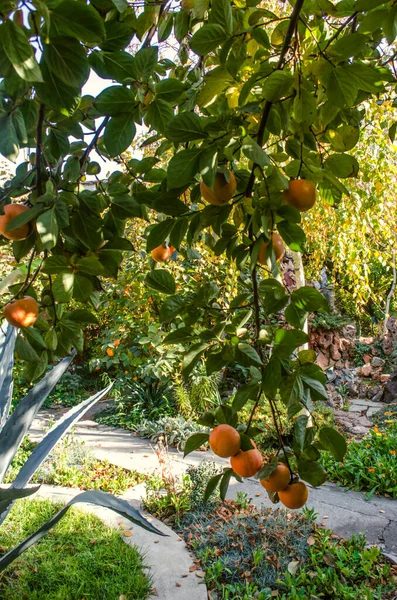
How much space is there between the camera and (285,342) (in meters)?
0.56

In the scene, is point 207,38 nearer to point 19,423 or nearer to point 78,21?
point 78,21

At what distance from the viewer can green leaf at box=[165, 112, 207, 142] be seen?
1.60ft

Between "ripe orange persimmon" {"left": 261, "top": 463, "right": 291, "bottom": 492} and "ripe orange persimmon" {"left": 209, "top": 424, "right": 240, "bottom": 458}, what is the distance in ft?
0.19

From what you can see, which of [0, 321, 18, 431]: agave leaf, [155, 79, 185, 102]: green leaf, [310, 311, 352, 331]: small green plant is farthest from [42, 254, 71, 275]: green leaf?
[310, 311, 352, 331]: small green plant

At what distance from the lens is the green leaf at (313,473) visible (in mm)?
572

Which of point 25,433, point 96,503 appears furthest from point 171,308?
point 25,433

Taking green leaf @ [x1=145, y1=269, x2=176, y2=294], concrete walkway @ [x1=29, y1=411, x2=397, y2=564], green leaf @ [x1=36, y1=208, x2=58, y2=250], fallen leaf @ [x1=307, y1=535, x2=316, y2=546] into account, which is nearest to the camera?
green leaf @ [x1=36, y1=208, x2=58, y2=250]

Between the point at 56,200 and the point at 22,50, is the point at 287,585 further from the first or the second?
the point at 22,50

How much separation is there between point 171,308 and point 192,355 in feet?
0.24

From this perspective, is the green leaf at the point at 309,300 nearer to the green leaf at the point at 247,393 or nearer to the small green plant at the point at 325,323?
the green leaf at the point at 247,393

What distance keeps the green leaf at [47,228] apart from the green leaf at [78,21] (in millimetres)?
163

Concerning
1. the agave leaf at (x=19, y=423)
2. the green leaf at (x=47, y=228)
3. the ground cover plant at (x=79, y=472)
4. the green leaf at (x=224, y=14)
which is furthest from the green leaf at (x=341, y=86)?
the ground cover plant at (x=79, y=472)

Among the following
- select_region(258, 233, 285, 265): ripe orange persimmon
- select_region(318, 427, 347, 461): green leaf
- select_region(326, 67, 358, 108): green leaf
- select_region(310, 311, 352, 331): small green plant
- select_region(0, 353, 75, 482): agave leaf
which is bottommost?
select_region(310, 311, 352, 331): small green plant

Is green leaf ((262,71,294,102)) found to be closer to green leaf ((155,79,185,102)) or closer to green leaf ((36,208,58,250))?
green leaf ((155,79,185,102))
